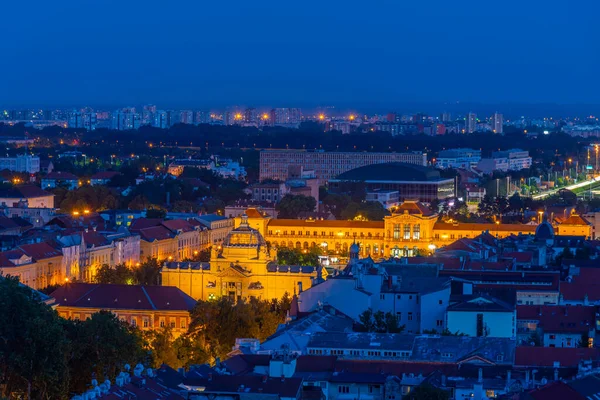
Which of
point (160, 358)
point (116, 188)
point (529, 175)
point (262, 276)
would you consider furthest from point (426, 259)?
point (529, 175)

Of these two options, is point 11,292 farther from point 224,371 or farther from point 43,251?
point 43,251

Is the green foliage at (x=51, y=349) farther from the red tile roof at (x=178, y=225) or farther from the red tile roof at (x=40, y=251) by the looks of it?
the red tile roof at (x=178, y=225)

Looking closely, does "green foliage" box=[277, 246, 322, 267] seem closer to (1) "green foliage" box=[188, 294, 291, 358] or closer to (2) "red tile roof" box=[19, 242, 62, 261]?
(2) "red tile roof" box=[19, 242, 62, 261]

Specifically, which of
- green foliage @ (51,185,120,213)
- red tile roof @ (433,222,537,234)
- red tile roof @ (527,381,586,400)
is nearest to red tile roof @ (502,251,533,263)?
red tile roof @ (433,222,537,234)

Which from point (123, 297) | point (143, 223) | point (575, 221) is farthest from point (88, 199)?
point (123, 297)

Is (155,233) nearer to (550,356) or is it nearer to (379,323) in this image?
(379,323)

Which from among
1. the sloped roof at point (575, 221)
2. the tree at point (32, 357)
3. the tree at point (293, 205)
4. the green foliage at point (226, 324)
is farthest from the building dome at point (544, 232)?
the tree at point (32, 357)
